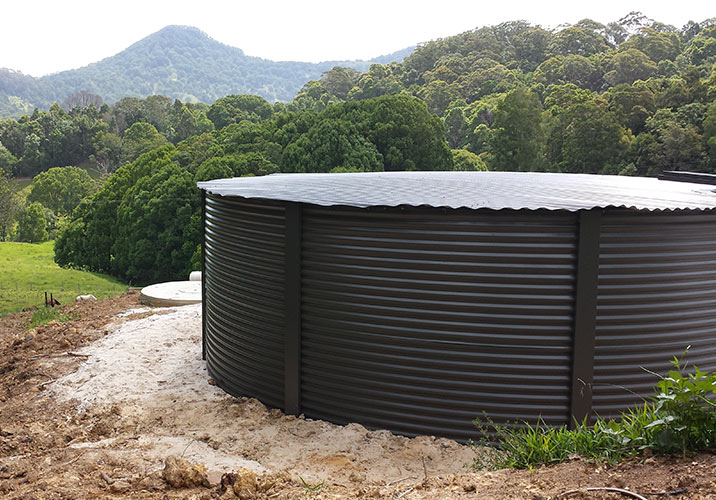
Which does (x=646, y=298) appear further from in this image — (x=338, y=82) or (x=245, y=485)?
(x=338, y=82)

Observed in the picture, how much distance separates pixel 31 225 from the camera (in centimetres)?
5844

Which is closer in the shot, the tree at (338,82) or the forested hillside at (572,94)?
the forested hillside at (572,94)

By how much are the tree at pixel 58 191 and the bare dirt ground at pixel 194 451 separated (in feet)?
193

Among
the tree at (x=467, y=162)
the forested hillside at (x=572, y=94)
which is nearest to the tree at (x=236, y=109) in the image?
the forested hillside at (x=572, y=94)

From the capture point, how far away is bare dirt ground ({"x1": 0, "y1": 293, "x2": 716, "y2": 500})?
452 cm

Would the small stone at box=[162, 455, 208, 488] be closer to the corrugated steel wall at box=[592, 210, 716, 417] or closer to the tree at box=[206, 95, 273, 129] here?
the corrugated steel wall at box=[592, 210, 716, 417]

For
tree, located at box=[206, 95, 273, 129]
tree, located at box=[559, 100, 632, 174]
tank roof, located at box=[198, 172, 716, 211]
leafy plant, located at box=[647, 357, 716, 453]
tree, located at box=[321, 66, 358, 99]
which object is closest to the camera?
leafy plant, located at box=[647, 357, 716, 453]

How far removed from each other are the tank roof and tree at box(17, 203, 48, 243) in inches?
2156

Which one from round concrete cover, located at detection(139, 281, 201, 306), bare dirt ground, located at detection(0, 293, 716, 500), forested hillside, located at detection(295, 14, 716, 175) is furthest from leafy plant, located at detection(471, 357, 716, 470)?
forested hillside, located at detection(295, 14, 716, 175)

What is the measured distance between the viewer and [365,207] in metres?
7.13

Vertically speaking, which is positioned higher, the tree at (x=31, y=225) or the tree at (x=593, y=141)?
the tree at (x=593, y=141)

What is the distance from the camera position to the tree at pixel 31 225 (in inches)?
2296

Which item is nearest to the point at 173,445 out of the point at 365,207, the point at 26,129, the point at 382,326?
the point at 382,326

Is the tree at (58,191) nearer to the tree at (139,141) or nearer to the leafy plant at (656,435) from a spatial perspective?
the tree at (139,141)
